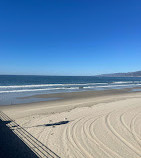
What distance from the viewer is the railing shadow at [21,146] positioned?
3592 mm

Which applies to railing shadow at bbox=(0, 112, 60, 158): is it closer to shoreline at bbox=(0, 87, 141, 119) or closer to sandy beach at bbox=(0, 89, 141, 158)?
sandy beach at bbox=(0, 89, 141, 158)

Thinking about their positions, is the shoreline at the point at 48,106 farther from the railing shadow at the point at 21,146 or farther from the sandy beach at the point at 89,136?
the railing shadow at the point at 21,146

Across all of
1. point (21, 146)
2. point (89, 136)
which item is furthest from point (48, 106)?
point (21, 146)

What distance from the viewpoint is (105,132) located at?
5.14 meters

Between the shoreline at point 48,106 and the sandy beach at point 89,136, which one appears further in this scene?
the shoreline at point 48,106

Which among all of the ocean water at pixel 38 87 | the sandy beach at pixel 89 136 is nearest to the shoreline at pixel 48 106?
the ocean water at pixel 38 87

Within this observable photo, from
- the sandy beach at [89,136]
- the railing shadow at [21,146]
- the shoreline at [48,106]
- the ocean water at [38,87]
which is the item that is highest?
the ocean water at [38,87]

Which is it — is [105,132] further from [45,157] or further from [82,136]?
[45,157]

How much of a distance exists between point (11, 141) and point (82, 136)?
2.69m

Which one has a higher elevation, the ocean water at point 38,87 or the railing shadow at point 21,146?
the ocean water at point 38,87

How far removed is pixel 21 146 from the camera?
13.2ft

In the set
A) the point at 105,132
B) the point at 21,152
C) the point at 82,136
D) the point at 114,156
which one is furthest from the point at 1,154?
the point at 105,132

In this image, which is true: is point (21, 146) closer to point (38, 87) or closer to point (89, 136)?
point (89, 136)

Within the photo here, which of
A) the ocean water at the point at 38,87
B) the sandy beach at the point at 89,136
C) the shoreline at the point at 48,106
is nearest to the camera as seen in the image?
the sandy beach at the point at 89,136
